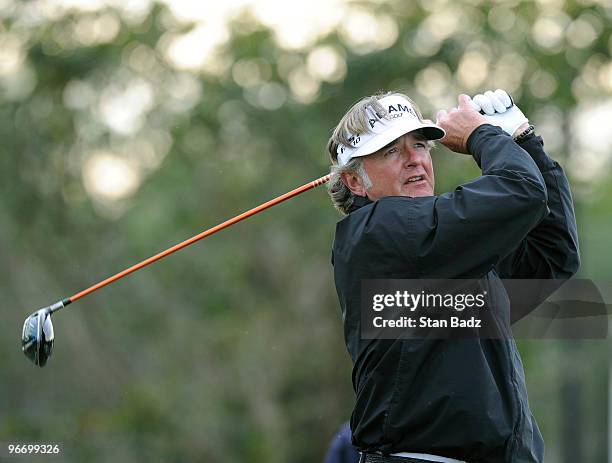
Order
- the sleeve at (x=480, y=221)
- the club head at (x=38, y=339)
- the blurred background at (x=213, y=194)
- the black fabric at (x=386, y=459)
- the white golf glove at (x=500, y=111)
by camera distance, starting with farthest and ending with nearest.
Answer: the blurred background at (x=213, y=194), the club head at (x=38, y=339), the white golf glove at (x=500, y=111), the black fabric at (x=386, y=459), the sleeve at (x=480, y=221)

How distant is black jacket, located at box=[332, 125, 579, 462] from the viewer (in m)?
3.31

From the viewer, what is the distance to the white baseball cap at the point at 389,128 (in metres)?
3.77

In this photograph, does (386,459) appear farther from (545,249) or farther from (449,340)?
(545,249)

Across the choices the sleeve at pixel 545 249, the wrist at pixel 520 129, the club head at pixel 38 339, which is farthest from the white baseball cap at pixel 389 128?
the club head at pixel 38 339

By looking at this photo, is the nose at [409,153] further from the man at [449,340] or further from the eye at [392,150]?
the man at [449,340]

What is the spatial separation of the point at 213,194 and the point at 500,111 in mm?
14689

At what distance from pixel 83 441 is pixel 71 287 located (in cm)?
286

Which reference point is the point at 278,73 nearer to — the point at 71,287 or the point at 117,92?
the point at 117,92

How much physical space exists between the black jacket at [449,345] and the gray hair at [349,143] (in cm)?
37

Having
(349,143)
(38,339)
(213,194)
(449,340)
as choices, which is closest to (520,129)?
(349,143)

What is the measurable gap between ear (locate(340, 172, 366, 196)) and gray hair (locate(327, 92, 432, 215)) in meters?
0.01

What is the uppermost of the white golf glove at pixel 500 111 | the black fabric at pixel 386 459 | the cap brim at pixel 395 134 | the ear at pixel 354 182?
the white golf glove at pixel 500 111

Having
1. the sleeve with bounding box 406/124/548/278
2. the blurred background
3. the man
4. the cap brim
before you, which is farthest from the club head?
the blurred background

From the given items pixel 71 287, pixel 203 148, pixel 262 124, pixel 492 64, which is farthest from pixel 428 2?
pixel 71 287
